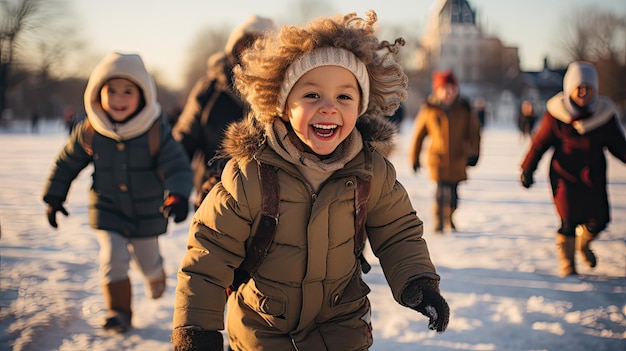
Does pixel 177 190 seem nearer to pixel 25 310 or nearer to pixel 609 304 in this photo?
pixel 25 310

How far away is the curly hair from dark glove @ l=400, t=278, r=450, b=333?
749 millimetres

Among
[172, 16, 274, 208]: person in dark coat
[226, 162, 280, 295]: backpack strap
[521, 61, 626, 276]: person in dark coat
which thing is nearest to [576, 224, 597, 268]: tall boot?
[521, 61, 626, 276]: person in dark coat

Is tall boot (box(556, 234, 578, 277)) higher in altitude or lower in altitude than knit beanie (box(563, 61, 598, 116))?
lower

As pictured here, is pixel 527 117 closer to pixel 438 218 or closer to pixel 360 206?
pixel 438 218

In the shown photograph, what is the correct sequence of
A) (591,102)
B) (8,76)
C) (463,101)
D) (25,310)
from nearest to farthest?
(25,310) < (591,102) < (463,101) < (8,76)

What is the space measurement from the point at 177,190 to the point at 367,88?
1.60 meters

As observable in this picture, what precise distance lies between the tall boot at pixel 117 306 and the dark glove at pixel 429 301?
6.97 ft

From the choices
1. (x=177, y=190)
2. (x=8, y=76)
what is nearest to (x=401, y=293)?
(x=177, y=190)

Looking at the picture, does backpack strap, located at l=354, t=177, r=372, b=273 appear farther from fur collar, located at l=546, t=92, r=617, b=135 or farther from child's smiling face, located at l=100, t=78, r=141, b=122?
fur collar, located at l=546, t=92, r=617, b=135

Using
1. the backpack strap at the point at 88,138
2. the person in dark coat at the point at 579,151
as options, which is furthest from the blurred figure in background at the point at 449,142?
the backpack strap at the point at 88,138

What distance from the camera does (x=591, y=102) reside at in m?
4.73

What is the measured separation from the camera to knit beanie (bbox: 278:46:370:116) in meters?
2.08

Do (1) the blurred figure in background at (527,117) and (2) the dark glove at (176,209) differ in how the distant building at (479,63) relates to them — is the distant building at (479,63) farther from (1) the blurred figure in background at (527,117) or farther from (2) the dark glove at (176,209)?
(2) the dark glove at (176,209)

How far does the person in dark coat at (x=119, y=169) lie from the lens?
353cm
